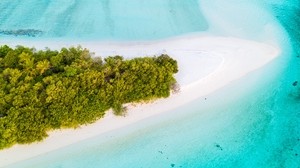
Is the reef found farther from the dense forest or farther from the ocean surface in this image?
the dense forest

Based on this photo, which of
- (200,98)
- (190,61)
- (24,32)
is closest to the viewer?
(200,98)

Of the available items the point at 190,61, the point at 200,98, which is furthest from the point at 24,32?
the point at 200,98

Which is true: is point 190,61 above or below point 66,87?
below

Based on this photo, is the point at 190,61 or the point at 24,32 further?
the point at 24,32

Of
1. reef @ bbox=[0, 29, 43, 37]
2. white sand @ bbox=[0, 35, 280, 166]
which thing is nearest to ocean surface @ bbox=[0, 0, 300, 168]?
reef @ bbox=[0, 29, 43, 37]

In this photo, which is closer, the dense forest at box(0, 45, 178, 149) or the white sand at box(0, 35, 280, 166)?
the dense forest at box(0, 45, 178, 149)

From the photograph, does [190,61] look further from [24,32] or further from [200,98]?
[24,32]

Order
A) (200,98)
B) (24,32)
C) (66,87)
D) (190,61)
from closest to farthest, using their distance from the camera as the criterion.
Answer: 1. (66,87)
2. (200,98)
3. (190,61)
4. (24,32)
